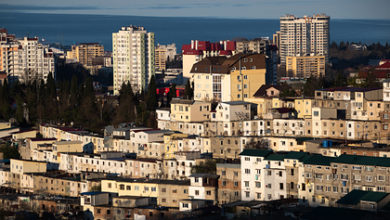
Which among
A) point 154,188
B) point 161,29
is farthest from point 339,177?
point 161,29

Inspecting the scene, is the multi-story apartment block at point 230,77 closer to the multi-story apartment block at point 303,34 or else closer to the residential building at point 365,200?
the residential building at point 365,200

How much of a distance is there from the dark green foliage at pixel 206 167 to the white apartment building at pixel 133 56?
2057 centimetres

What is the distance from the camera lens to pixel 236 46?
46625mm

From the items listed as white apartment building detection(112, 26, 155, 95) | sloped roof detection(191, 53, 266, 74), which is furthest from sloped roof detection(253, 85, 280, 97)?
white apartment building detection(112, 26, 155, 95)

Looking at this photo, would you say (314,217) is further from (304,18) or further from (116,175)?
(304,18)

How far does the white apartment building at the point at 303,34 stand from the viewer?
67.6 m

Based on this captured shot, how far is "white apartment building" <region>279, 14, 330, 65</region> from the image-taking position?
222 ft

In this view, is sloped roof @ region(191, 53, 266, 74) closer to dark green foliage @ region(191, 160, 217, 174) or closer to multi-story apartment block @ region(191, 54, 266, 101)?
multi-story apartment block @ region(191, 54, 266, 101)

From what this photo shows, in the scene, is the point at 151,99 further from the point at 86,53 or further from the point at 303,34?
the point at 86,53

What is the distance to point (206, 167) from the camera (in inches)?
913

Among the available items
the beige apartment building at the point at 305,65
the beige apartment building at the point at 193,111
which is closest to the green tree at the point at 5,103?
the beige apartment building at the point at 193,111

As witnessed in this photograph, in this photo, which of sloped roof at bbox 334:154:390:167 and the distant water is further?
the distant water

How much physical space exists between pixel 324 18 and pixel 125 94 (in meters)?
38.3

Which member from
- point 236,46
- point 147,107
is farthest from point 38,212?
point 236,46
